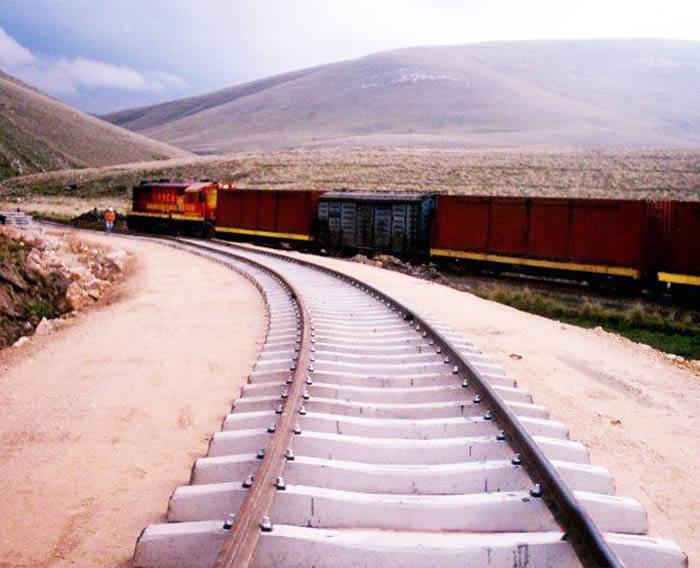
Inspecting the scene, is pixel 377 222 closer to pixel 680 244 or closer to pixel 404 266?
pixel 404 266

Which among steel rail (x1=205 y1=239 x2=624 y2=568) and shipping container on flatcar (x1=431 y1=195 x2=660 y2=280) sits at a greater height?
shipping container on flatcar (x1=431 y1=195 x2=660 y2=280)

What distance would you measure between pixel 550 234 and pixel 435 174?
42021 mm

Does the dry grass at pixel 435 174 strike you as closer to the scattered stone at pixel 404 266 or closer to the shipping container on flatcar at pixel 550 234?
the scattered stone at pixel 404 266

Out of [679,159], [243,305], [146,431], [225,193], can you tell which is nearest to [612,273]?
[243,305]

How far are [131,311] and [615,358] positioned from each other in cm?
911

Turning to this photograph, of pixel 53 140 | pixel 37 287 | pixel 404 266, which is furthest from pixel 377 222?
pixel 53 140

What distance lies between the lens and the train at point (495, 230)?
20.0 meters

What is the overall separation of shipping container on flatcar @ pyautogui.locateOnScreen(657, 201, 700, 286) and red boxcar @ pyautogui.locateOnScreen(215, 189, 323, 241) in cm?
1460

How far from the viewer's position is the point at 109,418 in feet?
23.0

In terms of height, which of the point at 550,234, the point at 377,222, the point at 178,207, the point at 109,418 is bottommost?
the point at 109,418

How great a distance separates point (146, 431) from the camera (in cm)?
662

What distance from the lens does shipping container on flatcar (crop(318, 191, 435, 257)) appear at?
2581 centimetres

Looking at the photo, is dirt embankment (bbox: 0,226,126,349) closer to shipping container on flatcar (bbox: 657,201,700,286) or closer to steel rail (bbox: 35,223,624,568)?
steel rail (bbox: 35,223,624,568)

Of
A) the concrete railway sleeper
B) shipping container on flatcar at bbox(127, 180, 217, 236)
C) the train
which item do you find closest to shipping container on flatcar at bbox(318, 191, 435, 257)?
the train
